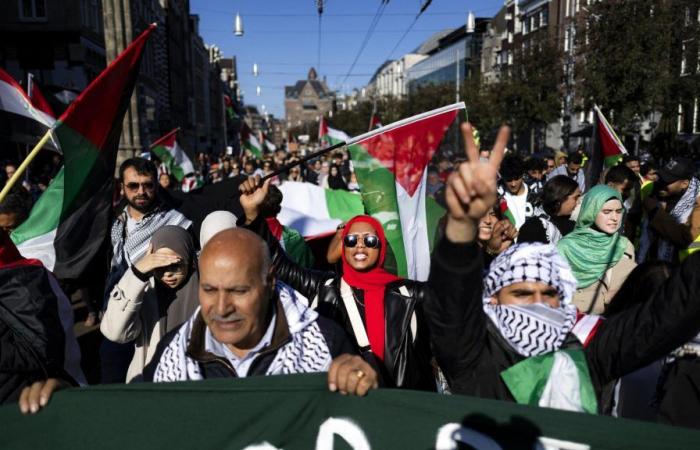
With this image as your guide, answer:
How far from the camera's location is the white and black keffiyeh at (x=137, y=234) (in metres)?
4.08

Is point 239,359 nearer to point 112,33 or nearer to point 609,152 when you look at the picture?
point 609,152

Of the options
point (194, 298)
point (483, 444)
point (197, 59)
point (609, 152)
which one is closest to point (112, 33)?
point (609, 152)

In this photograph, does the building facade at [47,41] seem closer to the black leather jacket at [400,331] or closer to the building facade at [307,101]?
the black leather jacket at [400,331]

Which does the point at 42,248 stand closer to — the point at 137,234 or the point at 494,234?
the point at 137,234

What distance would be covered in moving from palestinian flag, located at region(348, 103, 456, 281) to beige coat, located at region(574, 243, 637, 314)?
942 millimetres

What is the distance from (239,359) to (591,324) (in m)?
1.25

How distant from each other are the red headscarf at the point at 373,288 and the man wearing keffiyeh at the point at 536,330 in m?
0.72

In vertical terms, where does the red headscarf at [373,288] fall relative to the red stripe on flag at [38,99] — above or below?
below

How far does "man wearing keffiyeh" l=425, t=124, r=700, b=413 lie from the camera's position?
6.49 ft

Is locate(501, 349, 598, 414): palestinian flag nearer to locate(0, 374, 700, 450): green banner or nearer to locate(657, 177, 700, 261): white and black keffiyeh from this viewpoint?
locate(0, 374, 700, 450): green banner

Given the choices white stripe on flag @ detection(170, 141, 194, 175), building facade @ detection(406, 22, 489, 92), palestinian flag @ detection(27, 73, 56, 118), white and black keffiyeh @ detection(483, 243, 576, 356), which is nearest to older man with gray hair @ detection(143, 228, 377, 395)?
white and black keffiyeh @ detection(483, 243, 576, 356)

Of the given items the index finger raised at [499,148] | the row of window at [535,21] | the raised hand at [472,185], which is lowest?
the raised hand at [472,185]

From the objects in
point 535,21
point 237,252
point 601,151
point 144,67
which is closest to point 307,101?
point 535,21

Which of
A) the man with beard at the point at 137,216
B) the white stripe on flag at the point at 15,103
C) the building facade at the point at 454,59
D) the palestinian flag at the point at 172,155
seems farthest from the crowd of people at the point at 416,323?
the building facade at the point at 454,59
